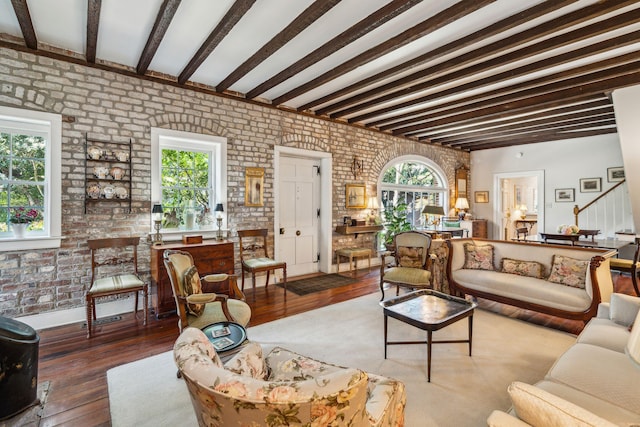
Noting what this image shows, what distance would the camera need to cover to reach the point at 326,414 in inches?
36.5

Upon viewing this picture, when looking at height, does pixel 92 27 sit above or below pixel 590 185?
above

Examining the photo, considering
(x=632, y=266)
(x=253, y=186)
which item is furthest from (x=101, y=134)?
(x=632, y=266)

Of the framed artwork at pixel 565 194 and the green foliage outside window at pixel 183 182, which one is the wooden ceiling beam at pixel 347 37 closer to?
the green foliage outside window at pixel 183 182

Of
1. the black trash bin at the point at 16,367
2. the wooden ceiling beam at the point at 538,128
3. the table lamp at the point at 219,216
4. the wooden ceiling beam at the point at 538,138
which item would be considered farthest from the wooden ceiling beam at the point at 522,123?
the black trash bin at the point at 16,367

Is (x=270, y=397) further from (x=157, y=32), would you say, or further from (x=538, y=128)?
(x=538, y=128)

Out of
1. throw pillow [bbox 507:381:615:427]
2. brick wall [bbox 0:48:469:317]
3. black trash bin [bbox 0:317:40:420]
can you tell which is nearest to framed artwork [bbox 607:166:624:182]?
brick wall [bbox 0:48:469:317]

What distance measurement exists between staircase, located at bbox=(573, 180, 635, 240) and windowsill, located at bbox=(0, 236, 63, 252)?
9.53 metres

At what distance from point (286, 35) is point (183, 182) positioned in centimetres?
253

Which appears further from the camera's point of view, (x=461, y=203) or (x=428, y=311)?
(x=461, y=203)

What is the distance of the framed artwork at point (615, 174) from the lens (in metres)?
6.66

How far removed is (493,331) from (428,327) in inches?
54.1

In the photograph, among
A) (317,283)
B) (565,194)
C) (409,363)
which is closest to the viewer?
(409,363)

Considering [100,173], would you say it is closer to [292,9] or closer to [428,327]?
[292,9]

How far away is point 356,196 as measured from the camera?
6.36m
